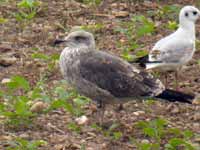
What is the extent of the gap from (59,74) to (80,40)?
1056mm

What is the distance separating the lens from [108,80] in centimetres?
735

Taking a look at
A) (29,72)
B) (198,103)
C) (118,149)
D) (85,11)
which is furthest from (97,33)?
(118,149)

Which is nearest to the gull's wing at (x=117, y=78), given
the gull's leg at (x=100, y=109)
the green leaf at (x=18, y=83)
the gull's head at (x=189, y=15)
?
the gull's leg at (x=100, y=109)

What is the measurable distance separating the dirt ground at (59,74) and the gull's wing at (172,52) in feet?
0.81

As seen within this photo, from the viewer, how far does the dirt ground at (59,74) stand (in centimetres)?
705

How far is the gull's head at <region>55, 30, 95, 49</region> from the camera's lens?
303 inches

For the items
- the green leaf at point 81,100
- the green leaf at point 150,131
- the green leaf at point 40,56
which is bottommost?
the green leaf at point 150,131

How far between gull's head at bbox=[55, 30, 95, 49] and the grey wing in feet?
3.92

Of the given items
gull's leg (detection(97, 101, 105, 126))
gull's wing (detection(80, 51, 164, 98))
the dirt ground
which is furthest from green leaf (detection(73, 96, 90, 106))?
gull's wing (detection(80, 51, 164, 98))

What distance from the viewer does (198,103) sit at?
811 cm

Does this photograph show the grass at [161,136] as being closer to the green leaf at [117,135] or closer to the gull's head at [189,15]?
the green leaf at [117,135]

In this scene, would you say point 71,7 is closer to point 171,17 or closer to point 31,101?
point 171,17

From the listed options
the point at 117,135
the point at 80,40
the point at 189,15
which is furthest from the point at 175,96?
the point at 189,15

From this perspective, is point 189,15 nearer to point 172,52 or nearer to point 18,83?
point 172,52
